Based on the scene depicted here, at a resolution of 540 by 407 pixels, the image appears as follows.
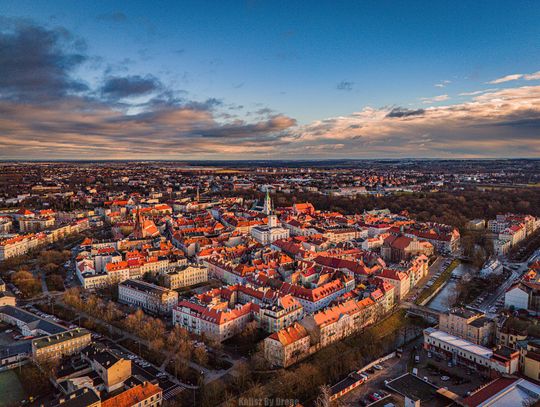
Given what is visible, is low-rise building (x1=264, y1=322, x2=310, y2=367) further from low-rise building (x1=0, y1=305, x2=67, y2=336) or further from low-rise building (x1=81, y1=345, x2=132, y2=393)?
low-rise building (x1=0, y1=305, x2=67, y2=336)

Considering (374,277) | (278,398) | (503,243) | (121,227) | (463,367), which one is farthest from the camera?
(121,227)

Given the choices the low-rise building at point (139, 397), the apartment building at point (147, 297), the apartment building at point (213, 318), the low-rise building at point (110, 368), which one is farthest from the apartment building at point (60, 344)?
the low-rise building at point (139, 397)

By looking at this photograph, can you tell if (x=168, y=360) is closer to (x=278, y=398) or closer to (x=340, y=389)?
(x=278, y=398)

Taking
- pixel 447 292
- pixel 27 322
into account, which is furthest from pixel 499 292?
pixel 27 322

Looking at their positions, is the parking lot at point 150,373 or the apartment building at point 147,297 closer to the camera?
the parking lot at point 150,373

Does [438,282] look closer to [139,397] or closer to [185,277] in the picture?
[185,277]

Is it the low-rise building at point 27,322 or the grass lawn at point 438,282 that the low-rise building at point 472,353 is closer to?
the grass lawn at point 438,282

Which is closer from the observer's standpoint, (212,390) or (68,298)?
(212,390)

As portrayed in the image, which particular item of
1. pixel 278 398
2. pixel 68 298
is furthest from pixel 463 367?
pixel 68 298
